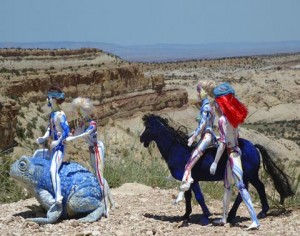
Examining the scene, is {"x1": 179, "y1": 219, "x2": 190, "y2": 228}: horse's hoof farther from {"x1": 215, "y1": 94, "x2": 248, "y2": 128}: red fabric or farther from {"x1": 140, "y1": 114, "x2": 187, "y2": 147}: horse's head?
{"x1": 215, "y1": 94, "x2": 248, "y2": 128}: red fabric

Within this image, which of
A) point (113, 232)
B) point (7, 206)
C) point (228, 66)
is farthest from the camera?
point (228, 66)

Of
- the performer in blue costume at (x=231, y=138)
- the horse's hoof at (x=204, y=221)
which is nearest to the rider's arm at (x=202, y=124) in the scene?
the performer in blue costume at (x=231, y=138)

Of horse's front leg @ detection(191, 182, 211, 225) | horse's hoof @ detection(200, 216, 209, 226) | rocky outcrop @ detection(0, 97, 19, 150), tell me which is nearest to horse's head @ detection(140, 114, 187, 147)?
horse's front leg @ detection(191, 182, 211, 225)

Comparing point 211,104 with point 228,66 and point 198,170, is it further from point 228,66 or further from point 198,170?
point 228,66

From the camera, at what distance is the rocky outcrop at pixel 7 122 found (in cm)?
2186

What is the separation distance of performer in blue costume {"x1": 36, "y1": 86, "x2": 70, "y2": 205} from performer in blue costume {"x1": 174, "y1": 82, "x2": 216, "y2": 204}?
1729 mm

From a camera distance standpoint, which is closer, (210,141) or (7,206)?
(210,141)

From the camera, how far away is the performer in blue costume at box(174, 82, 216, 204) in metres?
7.94

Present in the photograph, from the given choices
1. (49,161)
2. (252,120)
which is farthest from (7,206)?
(252,120)

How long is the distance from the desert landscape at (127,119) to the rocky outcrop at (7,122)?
1.5 inches

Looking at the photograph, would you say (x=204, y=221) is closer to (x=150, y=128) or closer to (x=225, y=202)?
(x=225, y=202)

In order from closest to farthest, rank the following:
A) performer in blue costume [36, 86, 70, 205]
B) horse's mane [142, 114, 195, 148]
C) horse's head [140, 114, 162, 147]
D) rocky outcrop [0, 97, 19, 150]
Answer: performer in blue costume [36, 86, 70, 205] < horse's mane [142, 114, 195, 148] < horse's head [140, 114, 162, 147] < rocky outcrop [0, 97, 19, 150]

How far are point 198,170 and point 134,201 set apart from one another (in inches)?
80.2

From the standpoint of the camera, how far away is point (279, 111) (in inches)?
2475
